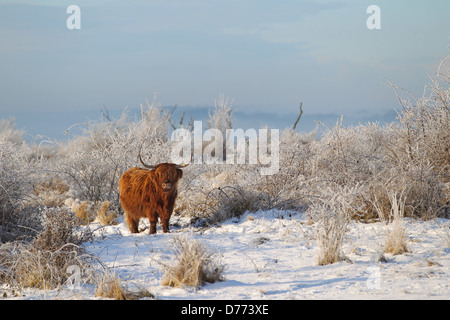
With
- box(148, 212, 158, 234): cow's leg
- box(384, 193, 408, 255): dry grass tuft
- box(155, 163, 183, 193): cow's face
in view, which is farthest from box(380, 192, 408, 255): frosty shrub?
box(148, 212, 158, 234): cow's leg

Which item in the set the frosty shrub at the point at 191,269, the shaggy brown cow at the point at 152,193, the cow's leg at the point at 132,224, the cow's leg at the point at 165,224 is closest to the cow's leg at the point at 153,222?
the shaggy brown cow at the point at 152,193

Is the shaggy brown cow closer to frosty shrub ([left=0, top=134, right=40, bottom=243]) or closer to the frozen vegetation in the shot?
the frozen vegetation

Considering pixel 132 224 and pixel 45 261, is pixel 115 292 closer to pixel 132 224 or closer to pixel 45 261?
pixel 45 261

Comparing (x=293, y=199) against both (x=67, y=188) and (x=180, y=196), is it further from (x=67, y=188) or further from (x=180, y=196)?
(x=67, y=188)

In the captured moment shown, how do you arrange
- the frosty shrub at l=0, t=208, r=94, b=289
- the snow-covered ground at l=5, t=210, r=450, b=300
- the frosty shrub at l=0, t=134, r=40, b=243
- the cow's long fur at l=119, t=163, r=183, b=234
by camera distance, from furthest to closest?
the cow's long fur at l=119, t=163, r=183, b=234, the frosty shrub at l=0, t=134, r=40, b=243, the frosty shrub at l=0, t=208, r=94, b=289, the snow-covered ground at l=5, t=210, r=450, b=300

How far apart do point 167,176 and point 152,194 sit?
0.44m

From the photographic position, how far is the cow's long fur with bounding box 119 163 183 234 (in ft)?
24.3

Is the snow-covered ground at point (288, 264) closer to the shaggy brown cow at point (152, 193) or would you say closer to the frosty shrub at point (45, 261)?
the frosty shrub at point (45, 261)

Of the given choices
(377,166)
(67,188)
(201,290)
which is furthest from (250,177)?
(67,188)

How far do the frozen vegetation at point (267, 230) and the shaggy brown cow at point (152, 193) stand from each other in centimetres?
37

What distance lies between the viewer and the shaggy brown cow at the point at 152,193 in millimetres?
7402

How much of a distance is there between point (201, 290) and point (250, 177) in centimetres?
460

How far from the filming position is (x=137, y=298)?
4691 mm

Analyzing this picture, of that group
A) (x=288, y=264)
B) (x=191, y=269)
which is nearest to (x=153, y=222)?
(x=288, y=264)
